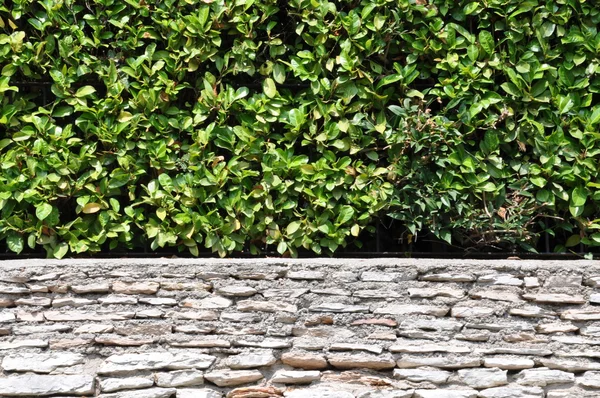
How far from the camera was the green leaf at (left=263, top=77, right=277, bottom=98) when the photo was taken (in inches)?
169

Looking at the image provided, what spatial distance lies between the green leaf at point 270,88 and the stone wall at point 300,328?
878mm

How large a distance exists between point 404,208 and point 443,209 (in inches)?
8.3

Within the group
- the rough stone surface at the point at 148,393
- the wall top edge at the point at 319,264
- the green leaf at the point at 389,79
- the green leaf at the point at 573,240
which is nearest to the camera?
the rough stone surface at the point at 148,393

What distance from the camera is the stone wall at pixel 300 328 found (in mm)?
4023

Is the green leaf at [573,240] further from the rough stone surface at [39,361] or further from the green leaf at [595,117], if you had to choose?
the rough stone surface at [39,361]

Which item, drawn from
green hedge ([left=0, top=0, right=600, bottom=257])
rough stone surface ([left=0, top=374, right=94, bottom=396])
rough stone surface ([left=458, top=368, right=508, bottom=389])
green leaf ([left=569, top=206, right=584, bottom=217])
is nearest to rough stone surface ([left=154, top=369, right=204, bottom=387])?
rough stone surface ([left=0, top=374, right=94, bottom=396])

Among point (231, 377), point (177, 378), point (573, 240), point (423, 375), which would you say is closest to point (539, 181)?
point (573, 240)

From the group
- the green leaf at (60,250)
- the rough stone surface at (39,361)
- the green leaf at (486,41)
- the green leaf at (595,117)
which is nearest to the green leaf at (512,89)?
the green leaf at (486,41)

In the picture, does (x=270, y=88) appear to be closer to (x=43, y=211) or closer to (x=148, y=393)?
(x=43, y=211)

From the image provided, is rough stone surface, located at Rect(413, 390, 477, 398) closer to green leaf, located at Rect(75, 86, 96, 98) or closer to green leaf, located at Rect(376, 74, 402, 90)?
green leaf, located at Rect(376, 74, 402, 90)

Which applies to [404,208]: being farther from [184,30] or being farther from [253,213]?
[184,30]

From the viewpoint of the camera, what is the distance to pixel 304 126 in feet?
14.2

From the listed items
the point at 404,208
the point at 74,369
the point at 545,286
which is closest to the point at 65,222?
the point at 74,369

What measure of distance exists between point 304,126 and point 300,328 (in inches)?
41.2
